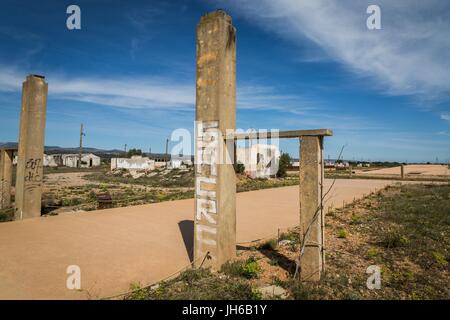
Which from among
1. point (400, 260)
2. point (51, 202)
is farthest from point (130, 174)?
point (400, 260)

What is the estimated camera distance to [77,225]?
813cm

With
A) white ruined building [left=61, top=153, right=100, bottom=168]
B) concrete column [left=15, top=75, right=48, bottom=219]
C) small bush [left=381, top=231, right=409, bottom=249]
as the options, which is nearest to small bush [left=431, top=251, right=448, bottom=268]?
small bush [left=381, top=231, right=409, bottom=249]

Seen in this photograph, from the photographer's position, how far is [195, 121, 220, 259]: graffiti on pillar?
5.04 m

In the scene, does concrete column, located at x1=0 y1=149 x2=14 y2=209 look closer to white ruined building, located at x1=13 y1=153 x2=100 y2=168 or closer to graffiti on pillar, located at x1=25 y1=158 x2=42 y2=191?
graffiti on pillar, located at x1=25 y1=158 x2=42 y2=191

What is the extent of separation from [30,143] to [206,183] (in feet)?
22.7

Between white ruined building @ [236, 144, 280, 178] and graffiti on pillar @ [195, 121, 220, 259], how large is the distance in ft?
91.0

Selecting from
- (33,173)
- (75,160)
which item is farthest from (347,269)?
(75,160)

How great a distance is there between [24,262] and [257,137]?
469 cm

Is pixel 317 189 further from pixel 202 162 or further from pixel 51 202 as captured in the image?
pixel 51 202

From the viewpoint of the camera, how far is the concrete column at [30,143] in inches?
350

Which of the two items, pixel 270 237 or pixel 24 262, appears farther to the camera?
pixel 270 237

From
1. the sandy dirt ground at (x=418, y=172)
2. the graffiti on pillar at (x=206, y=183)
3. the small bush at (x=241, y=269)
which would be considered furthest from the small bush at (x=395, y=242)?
the sandy dirt ground at (x=418, y=172)
